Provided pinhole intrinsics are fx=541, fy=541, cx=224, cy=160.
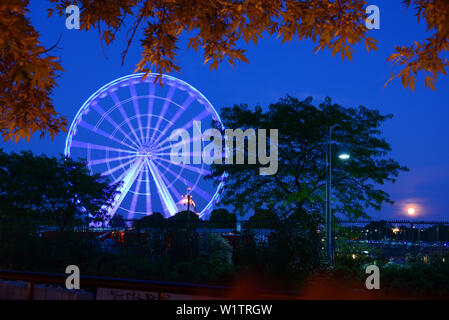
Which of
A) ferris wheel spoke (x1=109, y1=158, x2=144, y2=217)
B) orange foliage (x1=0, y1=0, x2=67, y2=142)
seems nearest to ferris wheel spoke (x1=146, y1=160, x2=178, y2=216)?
ferris wheel spoke (x1=109, y1=158, x2=144, y2=217)

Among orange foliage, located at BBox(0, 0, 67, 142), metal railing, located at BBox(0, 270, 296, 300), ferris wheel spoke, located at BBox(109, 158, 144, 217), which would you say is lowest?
metal railing, located at BBox(0, 270, 296, 300)

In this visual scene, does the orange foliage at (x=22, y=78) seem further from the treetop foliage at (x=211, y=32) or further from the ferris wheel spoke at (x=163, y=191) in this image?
the ferris wheel spoke at (x=163, y=191)

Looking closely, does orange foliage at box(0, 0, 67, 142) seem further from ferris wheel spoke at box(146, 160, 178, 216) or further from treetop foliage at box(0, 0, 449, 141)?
ferris wheel spoke at box(146, 160, 178, 216)

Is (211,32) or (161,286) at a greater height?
(211,32)

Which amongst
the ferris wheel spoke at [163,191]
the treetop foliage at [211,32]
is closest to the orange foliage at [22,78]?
the treetop foliage at [211,32]

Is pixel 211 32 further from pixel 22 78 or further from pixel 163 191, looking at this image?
pixel 163 191

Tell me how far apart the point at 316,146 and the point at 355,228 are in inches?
385

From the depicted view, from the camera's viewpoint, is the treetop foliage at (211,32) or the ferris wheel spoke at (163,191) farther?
the ferris wheel spoke at (163,191)

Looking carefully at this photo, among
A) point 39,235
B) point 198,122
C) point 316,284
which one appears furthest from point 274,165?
point 316,284

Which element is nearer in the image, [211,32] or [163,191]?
[211,32]

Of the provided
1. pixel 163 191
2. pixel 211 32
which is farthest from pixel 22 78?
pixel 163 191
